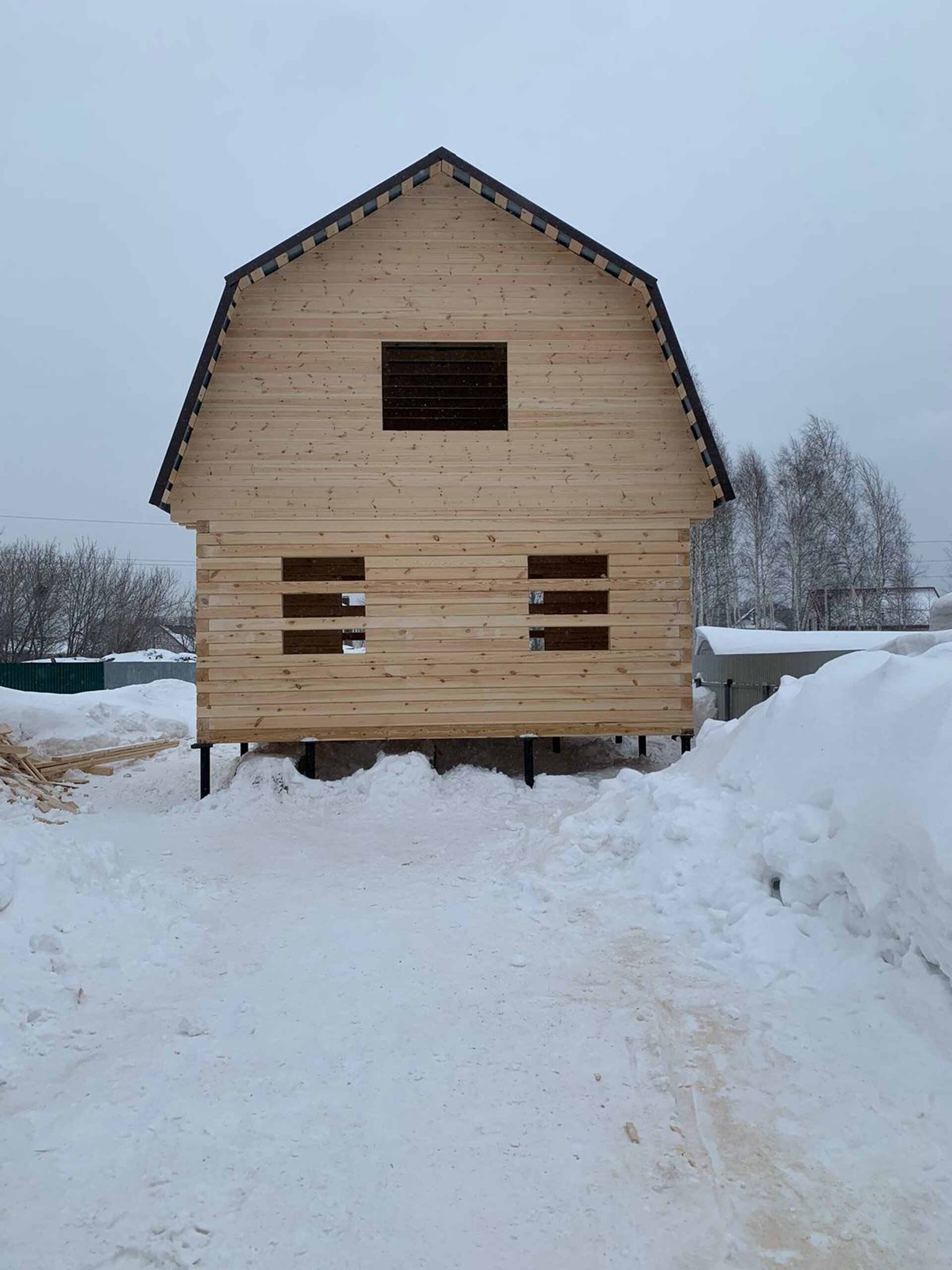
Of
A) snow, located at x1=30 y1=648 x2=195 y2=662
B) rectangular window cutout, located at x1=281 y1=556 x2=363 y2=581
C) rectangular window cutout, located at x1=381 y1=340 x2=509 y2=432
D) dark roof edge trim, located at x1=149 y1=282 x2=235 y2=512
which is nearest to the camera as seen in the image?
dark roof edge trim, located at x1=149 y1=282 x2=235 y2=512

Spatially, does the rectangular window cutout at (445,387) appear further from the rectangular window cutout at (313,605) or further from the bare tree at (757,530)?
the bare tree at (757,530)

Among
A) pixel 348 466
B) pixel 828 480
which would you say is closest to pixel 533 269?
pixel 348 466

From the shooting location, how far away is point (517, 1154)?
3.26 metres

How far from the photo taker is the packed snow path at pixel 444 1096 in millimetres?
2805

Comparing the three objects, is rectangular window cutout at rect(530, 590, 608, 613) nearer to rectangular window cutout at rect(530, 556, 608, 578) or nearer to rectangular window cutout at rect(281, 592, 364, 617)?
rectangular window cutout at rect(530, 556, 608, 578)

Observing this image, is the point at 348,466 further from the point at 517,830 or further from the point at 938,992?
the point at 938,992

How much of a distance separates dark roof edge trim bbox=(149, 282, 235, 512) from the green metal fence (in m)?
18.4

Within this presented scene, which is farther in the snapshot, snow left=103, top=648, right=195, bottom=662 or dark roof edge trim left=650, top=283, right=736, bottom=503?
snow left=103, top=648, right=195, bottom=662

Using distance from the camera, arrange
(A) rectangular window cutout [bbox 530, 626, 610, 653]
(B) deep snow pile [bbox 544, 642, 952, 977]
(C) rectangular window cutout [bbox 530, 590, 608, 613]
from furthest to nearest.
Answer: (C) rectangular window cutout [bbox 530, 590, 608, 613] < (A) rectangular window cutout [bbox 530, 626, 610, 653] < (B) deep snow pile [bbox 544, 642, 952, 977]

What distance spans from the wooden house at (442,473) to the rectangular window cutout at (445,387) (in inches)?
1.5

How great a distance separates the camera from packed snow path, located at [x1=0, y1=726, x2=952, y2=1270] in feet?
9.20

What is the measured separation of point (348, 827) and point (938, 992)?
6709mm

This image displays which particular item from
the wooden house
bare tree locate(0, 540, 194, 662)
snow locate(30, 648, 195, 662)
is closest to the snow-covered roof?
the wooden house

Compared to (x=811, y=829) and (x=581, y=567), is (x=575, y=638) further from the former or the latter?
(x=811, y=829)
